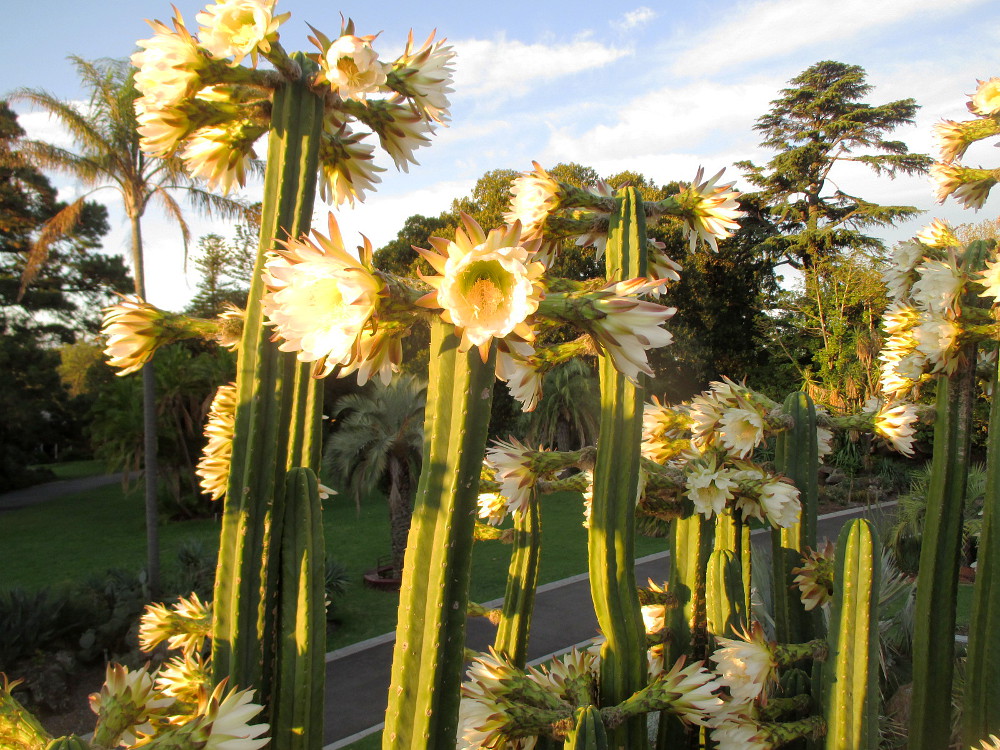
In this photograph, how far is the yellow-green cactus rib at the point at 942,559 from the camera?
2035 millimetres

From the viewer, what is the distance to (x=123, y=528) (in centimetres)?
1281

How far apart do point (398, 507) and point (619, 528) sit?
27.4 feet

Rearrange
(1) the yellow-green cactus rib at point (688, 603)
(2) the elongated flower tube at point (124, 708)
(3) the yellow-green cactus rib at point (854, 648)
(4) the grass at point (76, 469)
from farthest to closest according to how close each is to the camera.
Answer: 1. (4) the grass at point (76, 469)
2. (1) the yellow-green cactus rib at point (688, 603)
3. (3) the yellow-green cactus rib at point (854, 648)
4. (2) the elongated flower tube at point (124, 708)

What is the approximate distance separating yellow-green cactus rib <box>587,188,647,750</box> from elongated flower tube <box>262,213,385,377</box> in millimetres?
681

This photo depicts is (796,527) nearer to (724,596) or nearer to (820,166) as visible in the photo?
(724,596)

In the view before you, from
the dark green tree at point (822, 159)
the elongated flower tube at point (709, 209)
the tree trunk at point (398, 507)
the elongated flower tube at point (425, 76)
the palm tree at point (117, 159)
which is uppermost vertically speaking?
the dark green tree at point (822, 159)

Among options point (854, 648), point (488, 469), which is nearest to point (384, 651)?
point (488, 469)

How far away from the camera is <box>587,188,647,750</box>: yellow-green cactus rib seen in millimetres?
1455

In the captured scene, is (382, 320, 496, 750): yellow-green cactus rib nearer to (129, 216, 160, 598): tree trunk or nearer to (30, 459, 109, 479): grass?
(129, 216, 160, 598): tree trunk

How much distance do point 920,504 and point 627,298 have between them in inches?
378

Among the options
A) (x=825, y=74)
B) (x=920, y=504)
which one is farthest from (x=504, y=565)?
(x=825, y=74)

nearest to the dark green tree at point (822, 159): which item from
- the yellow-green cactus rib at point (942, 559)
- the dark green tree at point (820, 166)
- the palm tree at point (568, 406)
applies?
the dark green tree at point (820, 166)

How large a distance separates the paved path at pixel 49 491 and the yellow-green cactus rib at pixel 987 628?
1832 cm

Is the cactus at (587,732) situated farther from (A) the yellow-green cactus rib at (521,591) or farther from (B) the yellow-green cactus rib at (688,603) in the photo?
(A) the yellow-green cactus rib at (521,591)
